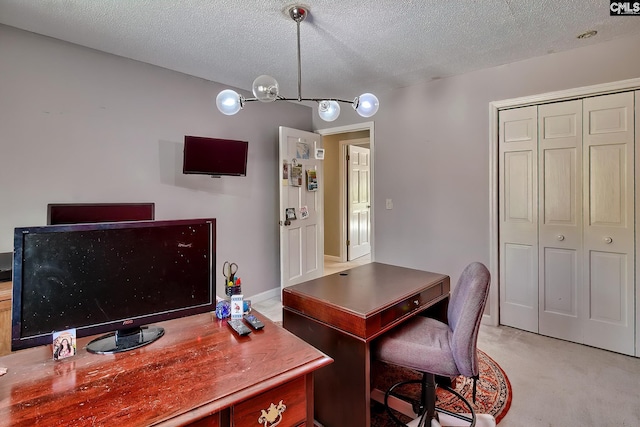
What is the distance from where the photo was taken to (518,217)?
119 inches

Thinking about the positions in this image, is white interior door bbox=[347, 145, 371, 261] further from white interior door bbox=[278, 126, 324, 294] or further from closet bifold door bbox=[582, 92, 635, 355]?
closet bifold door bbox=[582, 92, 635, 355]

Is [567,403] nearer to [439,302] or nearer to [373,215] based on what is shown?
[439,302]

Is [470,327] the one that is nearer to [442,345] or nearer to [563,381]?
[442,345]

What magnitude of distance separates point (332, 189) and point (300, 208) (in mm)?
2148

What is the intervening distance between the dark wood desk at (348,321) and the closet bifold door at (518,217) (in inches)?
Answer: 59.9

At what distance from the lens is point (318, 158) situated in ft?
13.9

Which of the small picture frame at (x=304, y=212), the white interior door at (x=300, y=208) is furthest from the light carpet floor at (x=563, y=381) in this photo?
the small picture frame at (x=304, y=212)

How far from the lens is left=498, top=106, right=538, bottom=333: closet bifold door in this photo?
9.64ft

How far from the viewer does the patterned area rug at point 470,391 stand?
188cm

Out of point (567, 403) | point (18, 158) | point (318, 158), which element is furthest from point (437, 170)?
point (18, 158)

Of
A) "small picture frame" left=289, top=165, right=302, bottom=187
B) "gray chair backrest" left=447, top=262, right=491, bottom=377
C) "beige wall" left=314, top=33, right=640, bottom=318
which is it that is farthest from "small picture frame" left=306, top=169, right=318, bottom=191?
"gray chair backrest" left=447, top=262, right=491, bottom=377

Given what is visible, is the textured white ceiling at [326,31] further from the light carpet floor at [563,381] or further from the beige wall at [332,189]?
the beige wall at [332,189]

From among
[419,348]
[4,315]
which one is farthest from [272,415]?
[4,315]

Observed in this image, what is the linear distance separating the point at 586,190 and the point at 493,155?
77 cm
